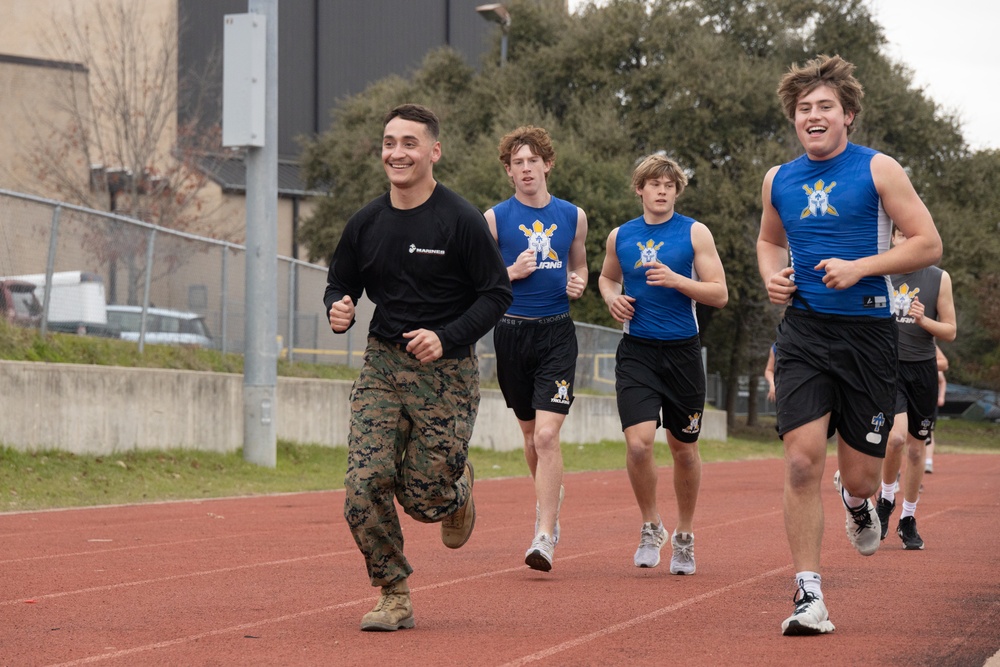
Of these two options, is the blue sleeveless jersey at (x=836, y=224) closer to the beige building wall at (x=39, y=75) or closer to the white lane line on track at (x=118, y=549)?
the white lane line on track at (x=118, y=549)

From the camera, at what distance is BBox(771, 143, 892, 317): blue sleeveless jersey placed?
19.1 ft

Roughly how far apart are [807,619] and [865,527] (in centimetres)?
122

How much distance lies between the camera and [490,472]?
20.1 m

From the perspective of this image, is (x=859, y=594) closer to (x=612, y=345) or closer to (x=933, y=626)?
(x=933, y=626)

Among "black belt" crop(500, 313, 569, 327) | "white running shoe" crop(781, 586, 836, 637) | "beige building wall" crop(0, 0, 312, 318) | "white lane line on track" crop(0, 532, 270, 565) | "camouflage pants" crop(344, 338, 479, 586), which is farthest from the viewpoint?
"beige building wall" crop(0, 0, 312, 318)

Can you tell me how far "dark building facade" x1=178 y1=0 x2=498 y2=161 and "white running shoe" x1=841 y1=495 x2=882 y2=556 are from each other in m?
48.8

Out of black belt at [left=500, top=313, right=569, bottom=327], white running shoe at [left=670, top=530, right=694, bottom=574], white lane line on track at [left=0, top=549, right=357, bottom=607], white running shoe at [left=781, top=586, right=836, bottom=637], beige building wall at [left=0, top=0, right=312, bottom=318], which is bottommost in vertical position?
white lane line on track at [left=0, top=549, right=357, bottom=607]

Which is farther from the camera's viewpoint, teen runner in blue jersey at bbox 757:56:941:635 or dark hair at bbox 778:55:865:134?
dark hair at bbox 778:55:865:134

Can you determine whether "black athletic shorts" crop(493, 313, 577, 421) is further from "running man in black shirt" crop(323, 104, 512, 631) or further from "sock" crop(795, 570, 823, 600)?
"sock" crop(795, 570, 823, 600)

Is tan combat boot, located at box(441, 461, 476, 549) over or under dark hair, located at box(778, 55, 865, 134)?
under

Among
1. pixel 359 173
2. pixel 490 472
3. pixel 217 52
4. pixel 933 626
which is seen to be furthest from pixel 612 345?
pixel 933 626

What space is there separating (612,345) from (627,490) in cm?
1525

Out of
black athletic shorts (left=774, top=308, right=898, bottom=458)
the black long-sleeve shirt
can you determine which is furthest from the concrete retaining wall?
black athletic shorts (left=774, top=308, right=898, bottom=458)

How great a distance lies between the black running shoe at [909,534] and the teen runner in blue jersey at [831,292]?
141 inches
